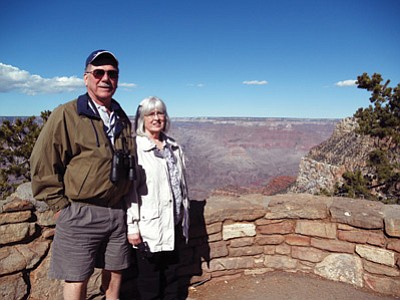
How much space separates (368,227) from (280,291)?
1.05 metres

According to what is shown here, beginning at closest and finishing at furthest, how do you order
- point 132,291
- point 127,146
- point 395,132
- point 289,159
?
point 127,146 → point 132,291 → point 395,132 → point 289,159

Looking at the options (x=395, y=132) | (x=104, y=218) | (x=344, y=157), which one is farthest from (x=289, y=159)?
(x=104, y=218)

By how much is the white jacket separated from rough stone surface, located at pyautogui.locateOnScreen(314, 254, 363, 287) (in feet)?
6.11

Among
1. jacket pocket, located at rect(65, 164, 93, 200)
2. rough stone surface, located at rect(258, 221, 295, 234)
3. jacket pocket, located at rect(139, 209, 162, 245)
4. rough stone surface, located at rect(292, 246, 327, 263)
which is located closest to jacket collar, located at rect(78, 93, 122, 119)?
jacket pocket, located at rect(65, 164, 93, 200)

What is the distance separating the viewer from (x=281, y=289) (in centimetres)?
314

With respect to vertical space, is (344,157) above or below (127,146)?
below

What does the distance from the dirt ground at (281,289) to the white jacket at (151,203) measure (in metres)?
1.16

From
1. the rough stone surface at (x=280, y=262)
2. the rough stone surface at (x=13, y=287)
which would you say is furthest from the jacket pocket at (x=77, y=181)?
the rough stone surface at (x=280, y=262)

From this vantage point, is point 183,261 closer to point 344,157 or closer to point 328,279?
point 328,279

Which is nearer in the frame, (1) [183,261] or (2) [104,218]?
(2) [104,218]

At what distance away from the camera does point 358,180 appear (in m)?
7.20

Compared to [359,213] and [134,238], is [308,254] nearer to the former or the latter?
[359,213]

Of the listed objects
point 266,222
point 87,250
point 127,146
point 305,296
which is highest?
point 127,146

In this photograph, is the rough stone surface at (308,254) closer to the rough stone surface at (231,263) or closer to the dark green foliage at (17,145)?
the rough stone surface at (231,263)
